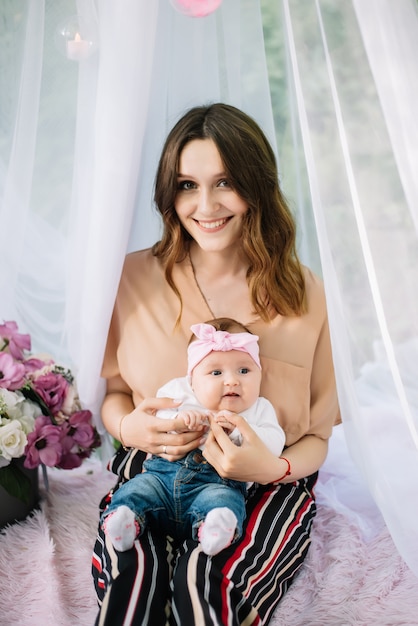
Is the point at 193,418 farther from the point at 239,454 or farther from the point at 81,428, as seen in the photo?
the point at 81,428

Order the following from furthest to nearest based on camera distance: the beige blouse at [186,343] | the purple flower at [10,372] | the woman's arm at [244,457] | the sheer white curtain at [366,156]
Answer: the purple flower at [10,372] → the beige blouse at [186,343] → the woman's arm at [244,457] → the sheer white curtain at [366,156]

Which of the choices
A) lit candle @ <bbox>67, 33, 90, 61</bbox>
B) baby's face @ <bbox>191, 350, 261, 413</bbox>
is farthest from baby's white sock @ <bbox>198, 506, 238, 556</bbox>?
lit candle @ <bbox>67, 33, 90, 61</bbox>

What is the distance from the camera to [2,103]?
6.10ft

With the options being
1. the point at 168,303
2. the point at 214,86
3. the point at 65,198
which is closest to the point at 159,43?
the point at 214,86

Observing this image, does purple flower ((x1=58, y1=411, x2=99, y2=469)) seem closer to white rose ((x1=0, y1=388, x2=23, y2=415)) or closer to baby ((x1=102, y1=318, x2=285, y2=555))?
white rose ((x1=0, y1=388, x2=23, y2=415))

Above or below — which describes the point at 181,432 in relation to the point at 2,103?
below

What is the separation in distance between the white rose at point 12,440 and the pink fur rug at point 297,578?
8.7 inches

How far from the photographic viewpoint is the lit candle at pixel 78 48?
1.68 m

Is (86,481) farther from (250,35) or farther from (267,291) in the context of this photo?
(250,35)

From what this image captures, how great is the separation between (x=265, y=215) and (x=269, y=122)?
0.27 metres

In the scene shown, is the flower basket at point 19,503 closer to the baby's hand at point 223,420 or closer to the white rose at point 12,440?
the white rose at point 12,440

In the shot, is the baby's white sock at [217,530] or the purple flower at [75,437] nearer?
the baby's white sock at [217,530]

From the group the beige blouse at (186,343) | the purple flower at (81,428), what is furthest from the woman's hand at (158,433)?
the purple flower at (81,428)

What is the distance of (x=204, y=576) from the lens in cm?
138
